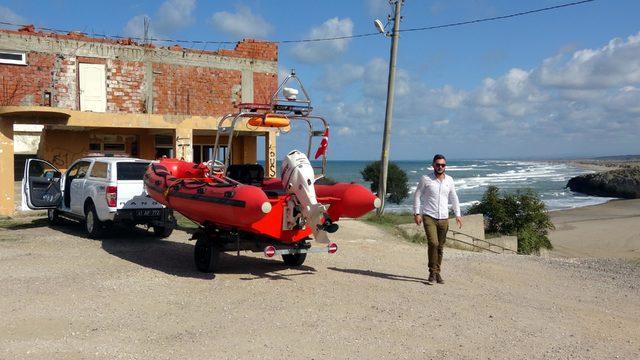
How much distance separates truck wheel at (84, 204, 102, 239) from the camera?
1225 cm

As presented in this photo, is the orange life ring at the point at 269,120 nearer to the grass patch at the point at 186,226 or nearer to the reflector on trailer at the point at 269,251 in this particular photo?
the reflector on trailer at the point at 269,251

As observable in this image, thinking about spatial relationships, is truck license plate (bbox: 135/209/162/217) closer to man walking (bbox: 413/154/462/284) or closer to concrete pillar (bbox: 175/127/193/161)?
man walking (bbox: 413/154/462/284)

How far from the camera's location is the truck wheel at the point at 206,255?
29.9ft

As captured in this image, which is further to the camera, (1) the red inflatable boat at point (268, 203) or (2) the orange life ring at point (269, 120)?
(2) the orange life ring at point (269, 120)

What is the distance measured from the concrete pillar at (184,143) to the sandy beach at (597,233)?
14.8m

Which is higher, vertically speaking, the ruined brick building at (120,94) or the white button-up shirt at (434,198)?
the ruined brick building at (120,94)

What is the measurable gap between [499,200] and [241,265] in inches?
654

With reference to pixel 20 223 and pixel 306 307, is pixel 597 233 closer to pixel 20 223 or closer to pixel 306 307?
pixel 20 223

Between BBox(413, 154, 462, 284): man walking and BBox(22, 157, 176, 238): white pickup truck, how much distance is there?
5.45 metres

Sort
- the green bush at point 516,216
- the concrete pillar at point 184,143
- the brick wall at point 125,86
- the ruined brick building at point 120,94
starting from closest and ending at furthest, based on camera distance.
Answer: the ruined brick building at point 120,94 < the concrete pillar at point 184,143 < the brick wall at point 125,86 < the green bush at point 516,216

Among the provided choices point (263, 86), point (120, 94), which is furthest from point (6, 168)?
point (263, 86)

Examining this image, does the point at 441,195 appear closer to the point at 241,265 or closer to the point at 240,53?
the point at 241,265

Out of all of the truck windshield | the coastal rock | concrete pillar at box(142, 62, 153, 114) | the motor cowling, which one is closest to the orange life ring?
the motor cowling

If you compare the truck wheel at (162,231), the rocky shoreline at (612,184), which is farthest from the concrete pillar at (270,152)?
the rocky shoreline at (612,184)
